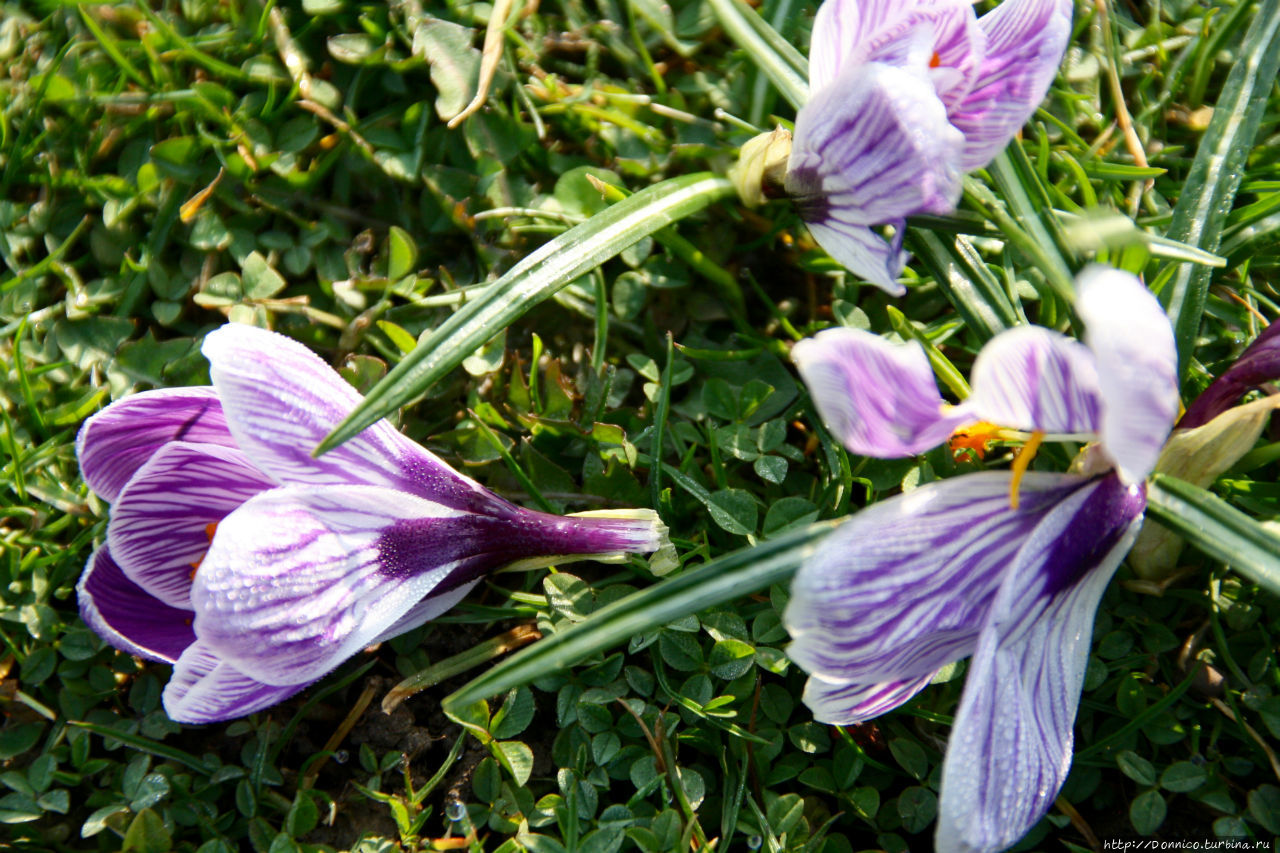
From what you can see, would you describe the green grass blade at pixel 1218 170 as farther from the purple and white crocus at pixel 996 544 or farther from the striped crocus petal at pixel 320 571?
the striped crocus petal at pixel 320 571

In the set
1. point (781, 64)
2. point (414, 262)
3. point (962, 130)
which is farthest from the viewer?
point (414, 262)

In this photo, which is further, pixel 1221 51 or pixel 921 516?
pixel 1221 51

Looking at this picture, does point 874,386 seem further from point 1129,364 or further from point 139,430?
point 139,430

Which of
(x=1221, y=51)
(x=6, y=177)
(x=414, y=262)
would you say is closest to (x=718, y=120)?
(x=414, y=262)

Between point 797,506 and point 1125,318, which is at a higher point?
point 1125,318

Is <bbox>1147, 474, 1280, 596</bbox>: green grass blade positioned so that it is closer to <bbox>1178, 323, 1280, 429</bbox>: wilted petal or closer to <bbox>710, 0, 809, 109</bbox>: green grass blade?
<bbox>1178, 323, 1280, 429</bbox>: wilted petal

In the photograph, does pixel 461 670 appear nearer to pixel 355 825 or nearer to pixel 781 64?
pixel 355 825
